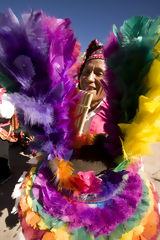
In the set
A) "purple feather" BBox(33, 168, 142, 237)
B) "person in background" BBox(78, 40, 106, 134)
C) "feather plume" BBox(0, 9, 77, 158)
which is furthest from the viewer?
"person in background" BBox(78, 40, 106, 134)

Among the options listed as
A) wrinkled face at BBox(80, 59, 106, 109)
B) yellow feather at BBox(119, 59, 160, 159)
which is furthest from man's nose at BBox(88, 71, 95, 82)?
yellow feather at BBox(119, 59, 160, 159)

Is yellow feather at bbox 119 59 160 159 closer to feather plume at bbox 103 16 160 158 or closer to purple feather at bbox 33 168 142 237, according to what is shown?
feather plume at bbox 103 16 160 158

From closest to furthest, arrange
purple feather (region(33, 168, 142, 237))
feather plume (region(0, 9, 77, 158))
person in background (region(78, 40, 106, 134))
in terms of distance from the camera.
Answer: feather plume (region(0, 9, 77, 158)) < purple feather (region(33, 168, 142, 237)) < person in background (region(78, 40, 106, 134))

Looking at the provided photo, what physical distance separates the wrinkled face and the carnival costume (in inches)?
12.1

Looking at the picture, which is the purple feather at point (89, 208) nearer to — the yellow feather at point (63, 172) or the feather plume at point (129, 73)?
the yellow feather at point (63, 172)

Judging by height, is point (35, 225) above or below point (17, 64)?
below

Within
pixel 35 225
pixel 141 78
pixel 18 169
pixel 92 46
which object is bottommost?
pixel 18 169

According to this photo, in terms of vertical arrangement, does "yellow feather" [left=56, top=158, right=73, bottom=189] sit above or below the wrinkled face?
below

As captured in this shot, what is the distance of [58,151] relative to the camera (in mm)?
661

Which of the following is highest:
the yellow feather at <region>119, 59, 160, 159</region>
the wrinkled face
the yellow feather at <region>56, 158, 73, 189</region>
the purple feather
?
the wrinkled face

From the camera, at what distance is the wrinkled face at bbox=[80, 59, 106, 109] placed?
3.26ft

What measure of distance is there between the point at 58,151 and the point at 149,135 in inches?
15.3

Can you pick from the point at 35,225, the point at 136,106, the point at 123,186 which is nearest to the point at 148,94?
the point at 136,106

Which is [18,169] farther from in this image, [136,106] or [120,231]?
[136,106]
